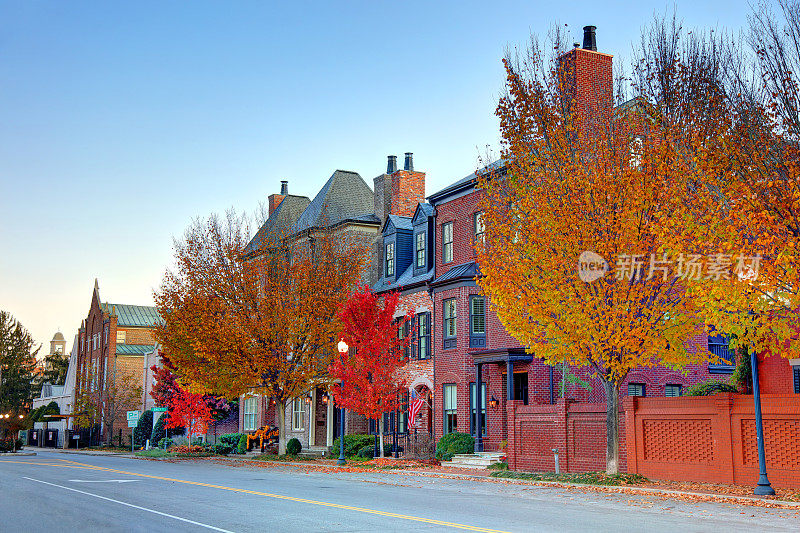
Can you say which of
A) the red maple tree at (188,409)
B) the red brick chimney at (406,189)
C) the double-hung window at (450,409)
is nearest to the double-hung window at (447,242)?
the double-hung window at (450,409)

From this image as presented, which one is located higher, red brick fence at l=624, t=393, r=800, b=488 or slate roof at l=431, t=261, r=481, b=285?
slate roof at l=431, t=261, r=481, b=285

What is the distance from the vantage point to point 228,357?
1492 inches

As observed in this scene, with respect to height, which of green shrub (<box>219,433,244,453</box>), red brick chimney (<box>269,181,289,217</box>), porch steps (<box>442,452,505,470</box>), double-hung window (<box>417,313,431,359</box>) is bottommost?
green shrub (<box>219,433,244,453</box>)

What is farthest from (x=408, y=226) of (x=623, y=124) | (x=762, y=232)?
(x=762, y=232)

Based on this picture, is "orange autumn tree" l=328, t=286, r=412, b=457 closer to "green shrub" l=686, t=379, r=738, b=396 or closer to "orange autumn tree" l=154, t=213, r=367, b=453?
"orange autumn tree" l=154, t=213, r=367, b=453

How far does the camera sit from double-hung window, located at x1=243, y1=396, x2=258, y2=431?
50.9 m

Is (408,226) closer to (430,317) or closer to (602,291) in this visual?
(430,317)

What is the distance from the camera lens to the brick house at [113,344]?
74.2 meters

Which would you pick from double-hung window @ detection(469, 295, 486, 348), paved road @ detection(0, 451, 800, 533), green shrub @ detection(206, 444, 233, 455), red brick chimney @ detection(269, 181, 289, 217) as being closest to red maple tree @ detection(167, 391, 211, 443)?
green shrub @ detection(206, 444, 233, 455)

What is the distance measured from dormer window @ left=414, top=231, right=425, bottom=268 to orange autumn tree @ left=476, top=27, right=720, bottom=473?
15.4 meters

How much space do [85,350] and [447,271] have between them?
60.8 meters

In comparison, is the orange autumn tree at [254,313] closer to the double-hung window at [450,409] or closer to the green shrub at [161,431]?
the double-hung window at [450,409]

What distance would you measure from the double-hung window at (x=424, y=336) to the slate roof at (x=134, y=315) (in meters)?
48.6

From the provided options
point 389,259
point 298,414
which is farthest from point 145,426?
point 389,259
